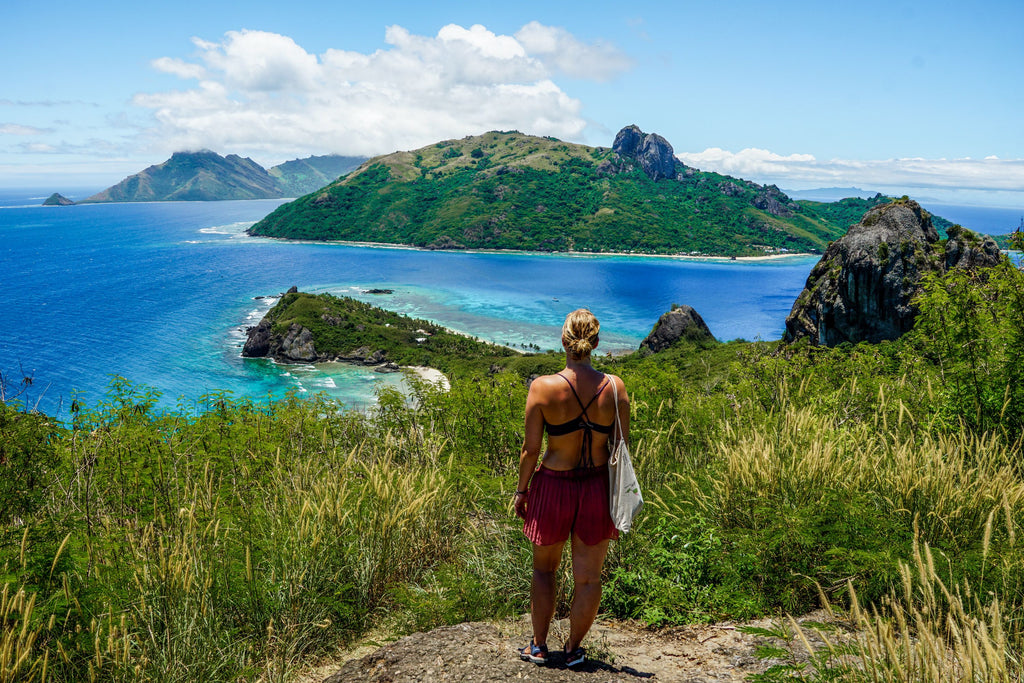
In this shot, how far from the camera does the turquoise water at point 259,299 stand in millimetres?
57594

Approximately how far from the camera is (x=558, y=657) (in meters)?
3.62

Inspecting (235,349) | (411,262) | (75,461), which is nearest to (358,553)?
(75,461)

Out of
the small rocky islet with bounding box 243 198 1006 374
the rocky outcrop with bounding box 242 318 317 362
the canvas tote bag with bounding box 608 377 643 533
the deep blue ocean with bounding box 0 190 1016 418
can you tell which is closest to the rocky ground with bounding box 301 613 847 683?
the canvas tote bag with bounding box 608 377 643 533

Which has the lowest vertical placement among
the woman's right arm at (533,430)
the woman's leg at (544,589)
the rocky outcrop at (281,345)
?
the rocky outcrop at (281,345)

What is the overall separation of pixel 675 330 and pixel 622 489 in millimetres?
64033

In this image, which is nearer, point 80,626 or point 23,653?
point 23,653

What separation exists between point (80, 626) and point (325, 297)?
82.0 m

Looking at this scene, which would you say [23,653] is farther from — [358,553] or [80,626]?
[358,553]

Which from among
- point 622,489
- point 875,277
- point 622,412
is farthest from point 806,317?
point 622,489

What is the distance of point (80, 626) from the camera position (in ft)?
10.5

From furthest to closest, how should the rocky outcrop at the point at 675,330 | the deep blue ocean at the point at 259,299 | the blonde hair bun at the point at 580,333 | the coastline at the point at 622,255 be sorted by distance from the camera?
the coastline at the point at 622,255 → the rocky outcrop at the point at 675,330 → the deep blue ocean at the point at 259,299 → the blonde hair bun at the point at 580,333

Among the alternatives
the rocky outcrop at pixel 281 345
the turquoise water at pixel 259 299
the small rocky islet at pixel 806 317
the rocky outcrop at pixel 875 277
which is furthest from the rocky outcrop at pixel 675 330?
the rocky outcrop at pixel 281 345

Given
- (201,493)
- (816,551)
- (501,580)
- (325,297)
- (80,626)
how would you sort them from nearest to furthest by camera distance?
(80,626)
(816,551)
(501,580)
(201,493)
(325,297)

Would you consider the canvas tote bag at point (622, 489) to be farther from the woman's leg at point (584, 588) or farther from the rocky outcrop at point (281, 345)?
the rocky outcrop at point (281, 345)
